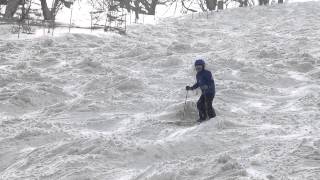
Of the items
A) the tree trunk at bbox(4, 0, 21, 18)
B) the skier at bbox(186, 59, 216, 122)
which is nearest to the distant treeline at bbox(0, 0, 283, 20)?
the tree trunk at bbox(4, 0, 21, 18)

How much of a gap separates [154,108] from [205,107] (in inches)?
52.1

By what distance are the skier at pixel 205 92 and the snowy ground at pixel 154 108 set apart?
0.87 feet

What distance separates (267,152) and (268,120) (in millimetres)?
1879

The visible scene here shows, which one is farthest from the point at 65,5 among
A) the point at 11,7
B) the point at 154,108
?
the point at 154,108

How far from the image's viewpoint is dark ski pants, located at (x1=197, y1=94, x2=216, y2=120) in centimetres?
806

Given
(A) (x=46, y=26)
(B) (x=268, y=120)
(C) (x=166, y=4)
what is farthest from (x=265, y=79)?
(C) (x=166, y=4)

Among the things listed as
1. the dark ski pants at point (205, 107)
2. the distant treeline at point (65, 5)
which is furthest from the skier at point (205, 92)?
the distant treeline at point (65, 5)

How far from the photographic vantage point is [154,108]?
9.20 m

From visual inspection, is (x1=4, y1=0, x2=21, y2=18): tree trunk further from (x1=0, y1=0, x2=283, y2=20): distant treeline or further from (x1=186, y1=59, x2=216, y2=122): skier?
(x1=186, y1=59, x2=216, y2=122): skier

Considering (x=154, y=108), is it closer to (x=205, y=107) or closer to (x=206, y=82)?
(x=205, y=107)

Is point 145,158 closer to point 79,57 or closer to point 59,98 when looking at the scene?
point 59,98

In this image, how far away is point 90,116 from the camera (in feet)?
28.5

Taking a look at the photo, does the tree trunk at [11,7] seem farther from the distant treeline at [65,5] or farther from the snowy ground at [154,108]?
the snowy ground at [154,108]

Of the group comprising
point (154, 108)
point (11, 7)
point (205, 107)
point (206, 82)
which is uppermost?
point (11, 7)
